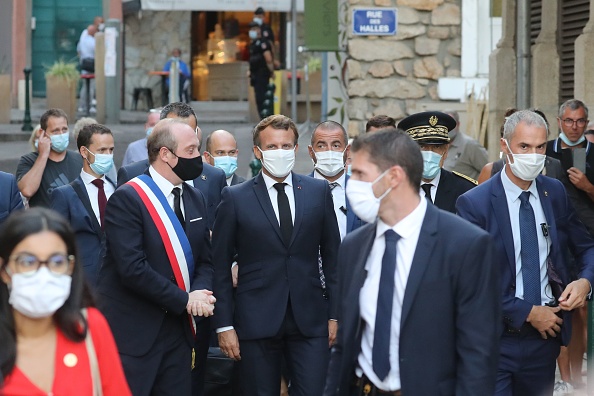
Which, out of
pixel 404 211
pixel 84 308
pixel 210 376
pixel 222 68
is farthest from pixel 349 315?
pixel 222 68

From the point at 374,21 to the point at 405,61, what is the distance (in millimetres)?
759

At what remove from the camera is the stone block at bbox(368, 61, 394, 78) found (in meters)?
18.2

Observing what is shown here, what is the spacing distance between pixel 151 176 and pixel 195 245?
47cm

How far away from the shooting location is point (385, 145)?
17.1 feet

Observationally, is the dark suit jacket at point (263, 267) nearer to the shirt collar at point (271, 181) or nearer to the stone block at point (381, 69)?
the shirt collar at point (271, 181)

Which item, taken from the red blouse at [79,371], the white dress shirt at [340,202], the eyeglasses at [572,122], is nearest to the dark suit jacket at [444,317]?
the red blouse at [79,371]

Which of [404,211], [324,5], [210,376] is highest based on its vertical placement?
[324,5]

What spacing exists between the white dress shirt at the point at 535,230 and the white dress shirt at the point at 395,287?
178cm

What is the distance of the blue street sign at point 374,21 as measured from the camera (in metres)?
17.9

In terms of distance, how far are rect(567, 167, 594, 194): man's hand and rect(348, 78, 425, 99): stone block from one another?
345 inches

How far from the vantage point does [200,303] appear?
716 cm

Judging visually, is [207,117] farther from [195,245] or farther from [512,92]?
[195,245]

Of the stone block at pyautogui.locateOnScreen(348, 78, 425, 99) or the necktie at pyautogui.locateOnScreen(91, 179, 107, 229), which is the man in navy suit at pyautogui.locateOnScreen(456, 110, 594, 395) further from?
the stone block at pyautogui.locateOnScreen(348, 78, 425, 99)

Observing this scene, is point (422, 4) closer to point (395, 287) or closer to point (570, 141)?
point (570, 141)
